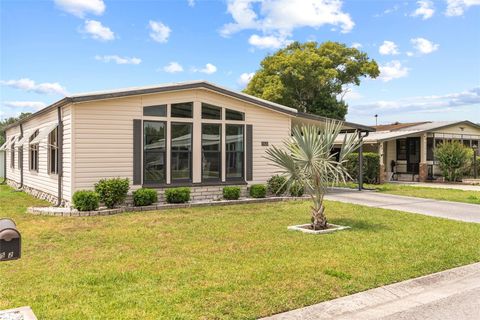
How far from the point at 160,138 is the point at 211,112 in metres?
1.87

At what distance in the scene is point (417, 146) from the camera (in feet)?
74.7

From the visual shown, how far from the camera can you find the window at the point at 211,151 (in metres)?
12.5

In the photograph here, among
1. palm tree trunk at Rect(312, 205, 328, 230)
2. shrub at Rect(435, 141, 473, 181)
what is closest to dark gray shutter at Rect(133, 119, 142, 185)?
palm tree trunk at Rect(312, 205, 328, 230)

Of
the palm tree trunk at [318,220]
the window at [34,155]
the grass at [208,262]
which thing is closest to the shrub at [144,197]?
the grass at [208,262]

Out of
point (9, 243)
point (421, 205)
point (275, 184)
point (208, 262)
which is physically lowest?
point (208, 262)

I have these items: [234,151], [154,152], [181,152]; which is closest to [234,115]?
[234,151]

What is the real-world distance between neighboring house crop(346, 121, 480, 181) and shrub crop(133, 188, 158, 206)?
45.1ft

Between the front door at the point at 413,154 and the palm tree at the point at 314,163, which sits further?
the front door at the point at 413,154

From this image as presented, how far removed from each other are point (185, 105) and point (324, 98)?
20352 millimetres

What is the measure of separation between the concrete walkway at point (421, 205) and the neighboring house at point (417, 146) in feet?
24.1

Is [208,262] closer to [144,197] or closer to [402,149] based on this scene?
[144,197]

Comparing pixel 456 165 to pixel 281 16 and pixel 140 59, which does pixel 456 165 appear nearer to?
pixel 281 16

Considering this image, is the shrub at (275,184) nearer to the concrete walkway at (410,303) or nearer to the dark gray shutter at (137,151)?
the dark gray shutter at (137,151)

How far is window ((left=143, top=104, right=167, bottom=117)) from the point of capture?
38.0ft
